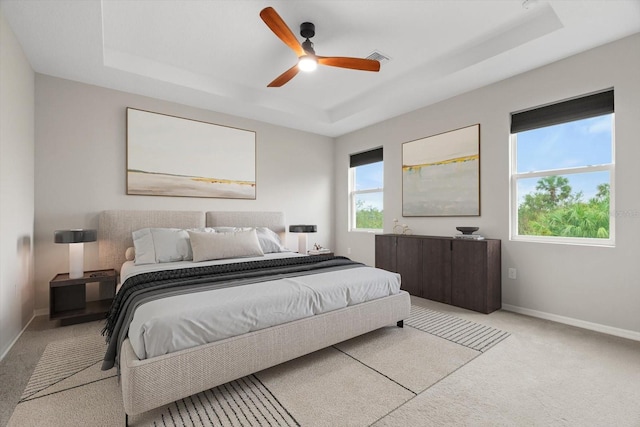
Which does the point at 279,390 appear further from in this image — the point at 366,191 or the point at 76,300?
the point at 366,191

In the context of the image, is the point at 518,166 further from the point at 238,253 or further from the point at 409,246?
the point at 238,253

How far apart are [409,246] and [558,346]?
6.17 ft

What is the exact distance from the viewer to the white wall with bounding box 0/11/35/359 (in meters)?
2.24

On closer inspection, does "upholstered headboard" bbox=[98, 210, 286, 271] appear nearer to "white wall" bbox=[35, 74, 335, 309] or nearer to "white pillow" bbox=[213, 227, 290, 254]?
"white wall" bbox=[35, 74, 335, 309]

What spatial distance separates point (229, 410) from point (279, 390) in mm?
312

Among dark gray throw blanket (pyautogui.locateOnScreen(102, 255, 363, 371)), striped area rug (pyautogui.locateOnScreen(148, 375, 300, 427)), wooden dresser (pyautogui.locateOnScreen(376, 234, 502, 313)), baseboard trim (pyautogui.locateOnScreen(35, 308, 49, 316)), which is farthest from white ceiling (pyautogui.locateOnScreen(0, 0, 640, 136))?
striped area rug (pyautogui.locateOnScreen(148, 375, 300, 427))

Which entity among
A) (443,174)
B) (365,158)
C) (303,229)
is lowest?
(303,229)

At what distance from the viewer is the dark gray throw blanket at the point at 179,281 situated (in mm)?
1830

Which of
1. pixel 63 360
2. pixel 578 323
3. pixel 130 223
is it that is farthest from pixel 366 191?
pixel 63 360

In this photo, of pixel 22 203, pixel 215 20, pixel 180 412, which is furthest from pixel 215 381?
pixel 215 20

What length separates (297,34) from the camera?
2820 mm

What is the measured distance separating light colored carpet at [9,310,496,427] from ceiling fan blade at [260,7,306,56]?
252 cm

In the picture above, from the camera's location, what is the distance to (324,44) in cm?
301

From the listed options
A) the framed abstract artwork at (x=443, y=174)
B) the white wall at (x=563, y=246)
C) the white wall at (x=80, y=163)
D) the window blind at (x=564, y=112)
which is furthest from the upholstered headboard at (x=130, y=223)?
the window blind at (x=564, y=112)
